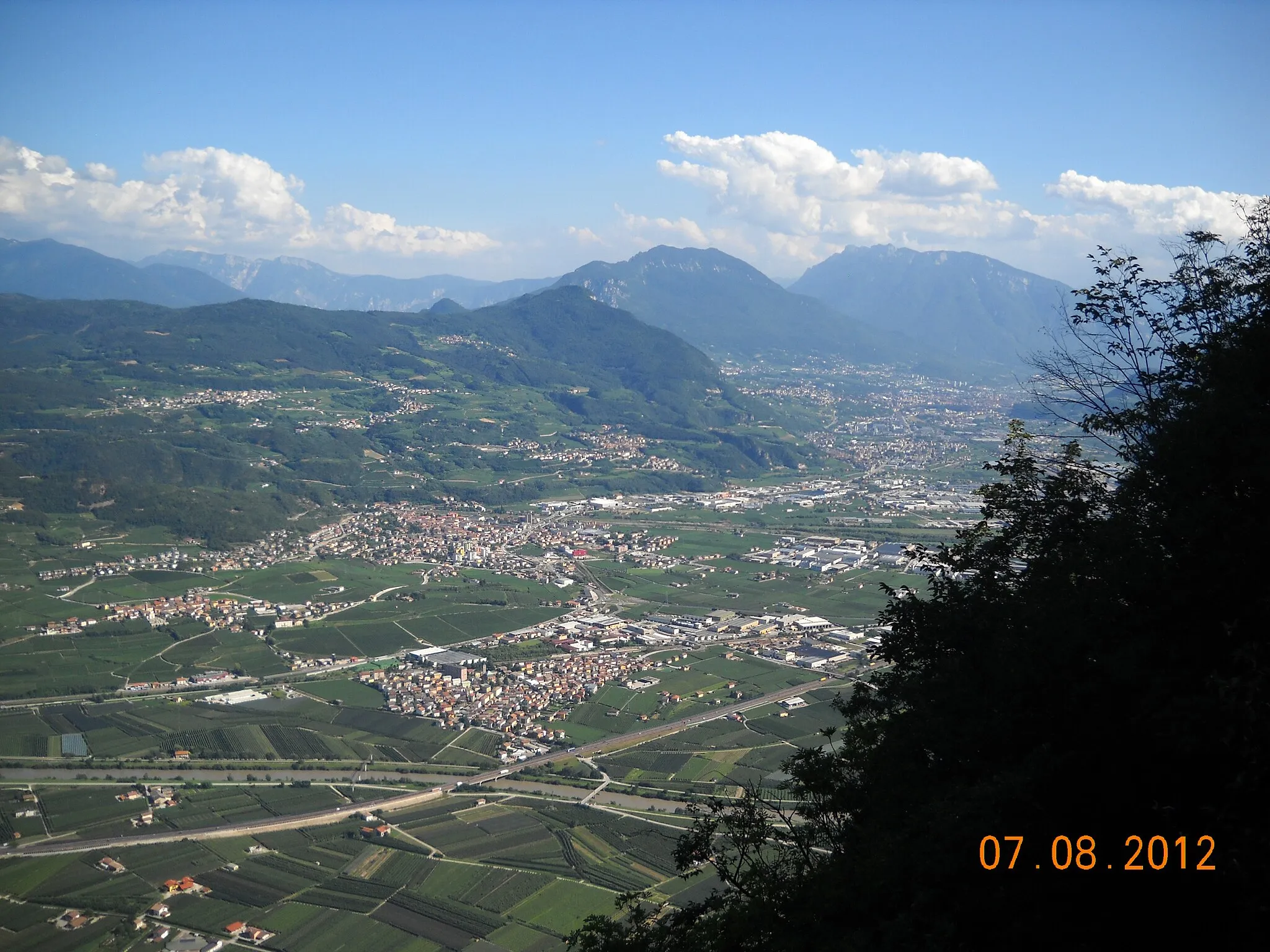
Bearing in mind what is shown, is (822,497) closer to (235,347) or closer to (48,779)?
(48,779)

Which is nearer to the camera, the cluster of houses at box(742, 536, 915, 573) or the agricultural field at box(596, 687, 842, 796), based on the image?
the agricultural field at box(596, 687, 842, 796)

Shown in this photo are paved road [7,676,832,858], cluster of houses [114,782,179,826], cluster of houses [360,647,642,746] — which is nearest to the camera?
paved road [7,676,832,858]

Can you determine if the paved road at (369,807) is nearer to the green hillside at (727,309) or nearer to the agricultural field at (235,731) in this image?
the agricultural field at (235,731)

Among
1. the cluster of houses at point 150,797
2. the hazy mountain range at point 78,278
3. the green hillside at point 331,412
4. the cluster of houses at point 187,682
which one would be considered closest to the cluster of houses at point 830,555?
the green hillside at point 331,412

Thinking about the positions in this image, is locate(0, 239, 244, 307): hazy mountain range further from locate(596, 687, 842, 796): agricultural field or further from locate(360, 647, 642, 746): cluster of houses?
locate(596, 687, 842, 796): agricultural field

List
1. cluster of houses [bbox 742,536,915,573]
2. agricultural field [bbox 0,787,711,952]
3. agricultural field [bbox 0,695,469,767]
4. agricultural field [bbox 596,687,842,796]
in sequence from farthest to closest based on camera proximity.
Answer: cluster of houses [bbox 742,536,915,573] → agricultural field [bbox 0,695,469,767] → agricultural field [bbox 596,687,842,796] → agricultural field [bbox 0,787,711,952]

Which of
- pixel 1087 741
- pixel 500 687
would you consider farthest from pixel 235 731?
pixel 1087 741

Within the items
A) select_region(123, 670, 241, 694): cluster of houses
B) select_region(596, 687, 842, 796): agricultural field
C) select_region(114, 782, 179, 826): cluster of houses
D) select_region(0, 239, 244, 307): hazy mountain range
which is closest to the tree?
select_region(596, 687, 842, 796): agricultural field

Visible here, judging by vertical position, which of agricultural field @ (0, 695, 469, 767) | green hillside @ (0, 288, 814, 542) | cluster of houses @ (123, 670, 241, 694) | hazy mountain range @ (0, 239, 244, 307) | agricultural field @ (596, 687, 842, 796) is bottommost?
cluster of houses @ (123, 670, 241, 694)
